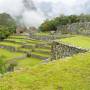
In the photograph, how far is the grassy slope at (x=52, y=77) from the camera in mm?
6582

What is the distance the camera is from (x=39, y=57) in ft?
118

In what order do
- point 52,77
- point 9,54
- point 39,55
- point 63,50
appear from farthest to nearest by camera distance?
point 9,54
point 39,55
point 63,50
point 52,77

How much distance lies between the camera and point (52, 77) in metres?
7.27

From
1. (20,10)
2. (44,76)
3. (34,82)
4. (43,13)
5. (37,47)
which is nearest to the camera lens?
(34,82)

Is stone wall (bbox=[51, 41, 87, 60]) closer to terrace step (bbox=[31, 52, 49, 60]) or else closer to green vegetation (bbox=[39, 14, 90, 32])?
terrace step (bbox=[31, 52, 49, 60])

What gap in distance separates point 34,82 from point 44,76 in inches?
21.3

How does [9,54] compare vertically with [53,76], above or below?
below

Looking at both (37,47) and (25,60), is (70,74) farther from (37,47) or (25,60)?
(37,47)

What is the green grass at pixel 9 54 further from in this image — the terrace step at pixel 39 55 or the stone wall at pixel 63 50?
the stone wall at pixel 63 50

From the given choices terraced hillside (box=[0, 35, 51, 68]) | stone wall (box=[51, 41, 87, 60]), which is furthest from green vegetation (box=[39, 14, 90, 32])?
stone wall (box=[51, 41, 87, 60])

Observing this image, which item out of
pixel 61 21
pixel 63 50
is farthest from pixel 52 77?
pixel 61 21

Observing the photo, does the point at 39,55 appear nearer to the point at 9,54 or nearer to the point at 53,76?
the point at 9,54

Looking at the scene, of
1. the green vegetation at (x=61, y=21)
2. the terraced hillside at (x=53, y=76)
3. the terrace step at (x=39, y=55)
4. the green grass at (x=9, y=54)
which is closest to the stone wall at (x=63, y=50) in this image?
the terraced hillside at (x=53, y=76)

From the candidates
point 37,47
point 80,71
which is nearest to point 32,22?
point 37,47
